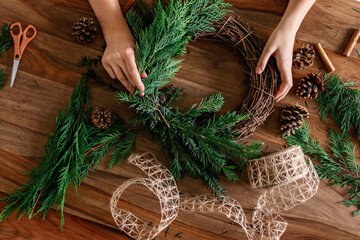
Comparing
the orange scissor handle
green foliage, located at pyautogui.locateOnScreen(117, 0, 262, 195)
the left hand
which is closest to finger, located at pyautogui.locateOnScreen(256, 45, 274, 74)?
the left hand

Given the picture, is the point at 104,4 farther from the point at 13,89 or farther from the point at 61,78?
the point at 13,89

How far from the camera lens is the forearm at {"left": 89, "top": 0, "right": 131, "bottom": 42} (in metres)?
1.14

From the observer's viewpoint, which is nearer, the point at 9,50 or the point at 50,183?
the point at 50,183

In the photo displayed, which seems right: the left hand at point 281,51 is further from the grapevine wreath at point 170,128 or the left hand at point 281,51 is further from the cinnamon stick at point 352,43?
the cinnamon stick at point 352,43

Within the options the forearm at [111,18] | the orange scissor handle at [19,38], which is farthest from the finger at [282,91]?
the orange scissor handle at [19,38]

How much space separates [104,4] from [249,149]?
2.76ft

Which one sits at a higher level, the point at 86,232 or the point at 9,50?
the point at 9,50

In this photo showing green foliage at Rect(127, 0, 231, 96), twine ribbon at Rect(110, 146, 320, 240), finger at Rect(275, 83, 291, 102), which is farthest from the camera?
finger at Rect(275, 83, 291, 102)

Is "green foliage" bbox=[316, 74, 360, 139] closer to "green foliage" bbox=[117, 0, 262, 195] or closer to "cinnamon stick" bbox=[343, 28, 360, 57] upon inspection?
"cinnamon stick" bbox=[343, 28, 360, 57]

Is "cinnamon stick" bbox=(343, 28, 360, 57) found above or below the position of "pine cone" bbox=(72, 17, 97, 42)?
above

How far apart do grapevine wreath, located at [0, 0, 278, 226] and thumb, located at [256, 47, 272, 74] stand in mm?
42

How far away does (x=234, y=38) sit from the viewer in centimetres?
117

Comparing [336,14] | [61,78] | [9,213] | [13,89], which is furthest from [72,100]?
[336,14]

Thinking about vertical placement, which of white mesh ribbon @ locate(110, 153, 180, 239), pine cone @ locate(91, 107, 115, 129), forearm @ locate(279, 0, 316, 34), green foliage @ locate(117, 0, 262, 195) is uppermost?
forearm @ locate(279, 0, 316, 34)
